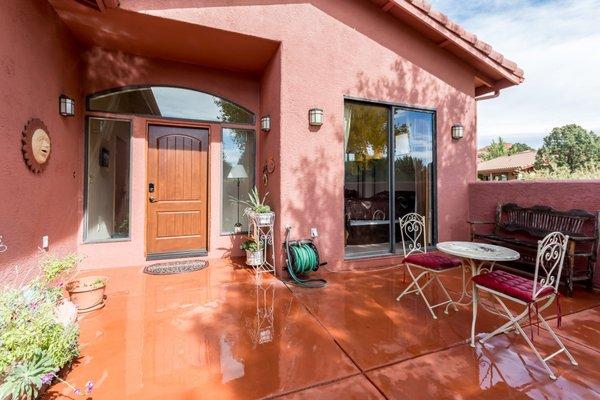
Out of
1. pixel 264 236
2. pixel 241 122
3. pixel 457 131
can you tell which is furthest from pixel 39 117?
pixel 457 131

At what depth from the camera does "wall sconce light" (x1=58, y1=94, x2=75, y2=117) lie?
3502 millimetres

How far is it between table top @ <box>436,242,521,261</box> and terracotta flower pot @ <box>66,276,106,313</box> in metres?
3.49

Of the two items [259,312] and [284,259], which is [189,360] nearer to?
[259,312]

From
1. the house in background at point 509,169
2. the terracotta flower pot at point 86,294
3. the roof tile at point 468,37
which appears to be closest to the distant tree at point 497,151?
the house in background at point 509,169

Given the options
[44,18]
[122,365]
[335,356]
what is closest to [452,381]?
[335,356]

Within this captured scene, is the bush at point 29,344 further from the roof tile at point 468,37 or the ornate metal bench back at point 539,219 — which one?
the roof tile at point 468,37

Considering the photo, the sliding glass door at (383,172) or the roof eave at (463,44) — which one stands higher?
the roof eave at (463,44)

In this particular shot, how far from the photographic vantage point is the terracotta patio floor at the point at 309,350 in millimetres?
1725

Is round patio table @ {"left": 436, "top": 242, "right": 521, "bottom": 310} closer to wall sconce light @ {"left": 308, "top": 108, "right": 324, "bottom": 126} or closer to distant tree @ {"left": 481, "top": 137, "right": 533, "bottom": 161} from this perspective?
wall sconce light @ {"left": 308, "top": 108, "right": 324, "bottom": 126}

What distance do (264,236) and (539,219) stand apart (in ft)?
13.0

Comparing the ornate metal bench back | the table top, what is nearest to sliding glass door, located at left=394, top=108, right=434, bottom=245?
the ornate metal bench back

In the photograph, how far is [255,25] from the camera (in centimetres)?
374

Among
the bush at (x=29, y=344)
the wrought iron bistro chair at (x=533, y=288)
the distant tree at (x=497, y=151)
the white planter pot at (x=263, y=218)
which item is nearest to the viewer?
the bush at (x=29, y=344)

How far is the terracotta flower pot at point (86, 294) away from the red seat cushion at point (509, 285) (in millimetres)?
3586
